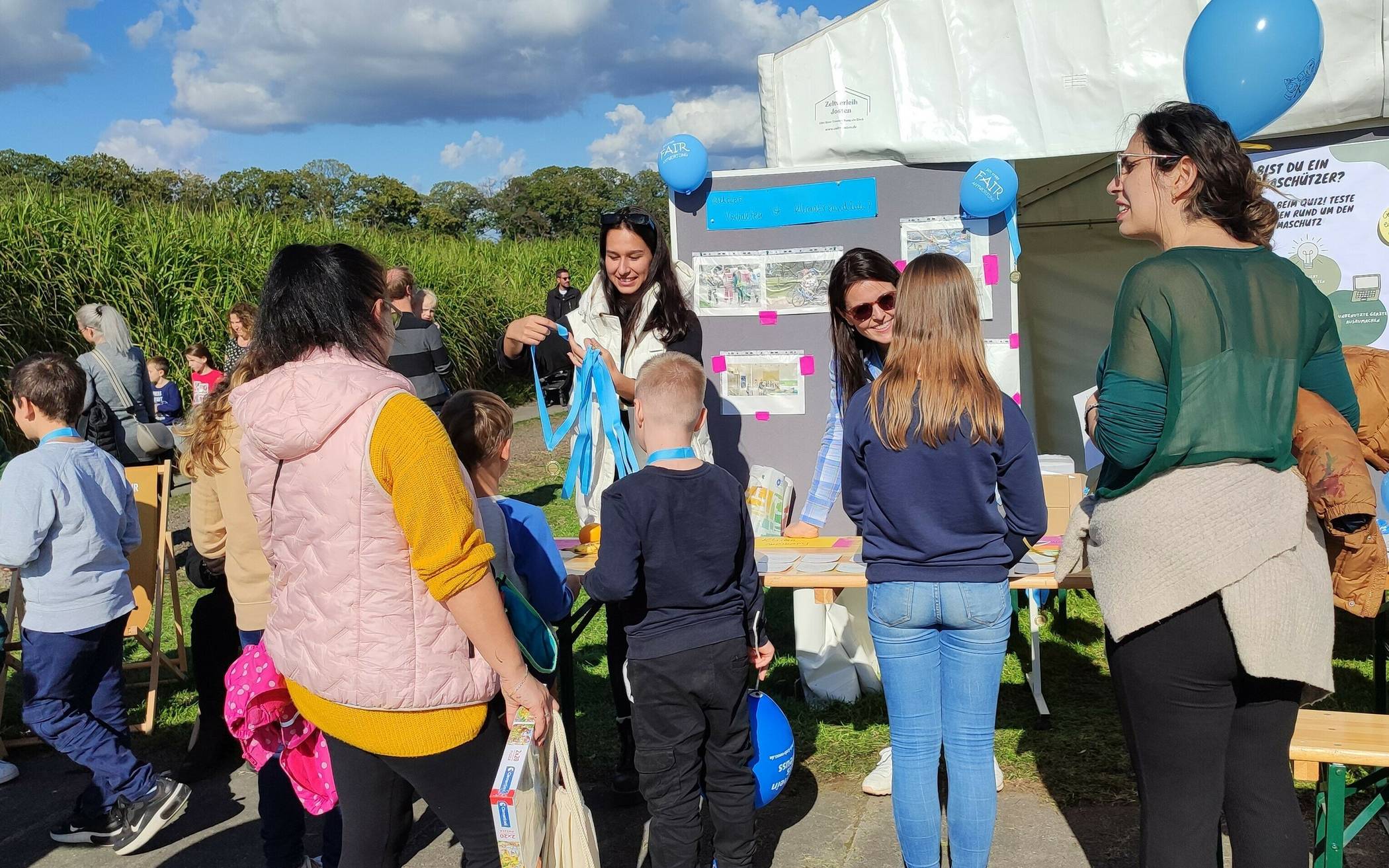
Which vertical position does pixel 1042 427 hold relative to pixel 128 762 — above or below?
above

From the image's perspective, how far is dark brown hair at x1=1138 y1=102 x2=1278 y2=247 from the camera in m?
1.91

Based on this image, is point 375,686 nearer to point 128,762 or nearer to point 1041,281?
point 128,762

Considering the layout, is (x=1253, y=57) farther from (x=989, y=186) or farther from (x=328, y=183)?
(x=328, y=183)

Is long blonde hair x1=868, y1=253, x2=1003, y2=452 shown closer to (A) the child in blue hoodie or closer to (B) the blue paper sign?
(A) the child in blue hoodie

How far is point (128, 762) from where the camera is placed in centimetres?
339

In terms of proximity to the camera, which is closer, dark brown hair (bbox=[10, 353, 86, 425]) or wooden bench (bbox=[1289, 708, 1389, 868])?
wooden bench (bbox=[1289, 708, 1389, 868])

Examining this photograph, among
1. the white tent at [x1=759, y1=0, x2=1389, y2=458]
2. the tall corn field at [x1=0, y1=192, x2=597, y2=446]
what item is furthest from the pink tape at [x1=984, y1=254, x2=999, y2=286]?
the tall corn field at [x1=0, y1=192, x2=597, y2=446]

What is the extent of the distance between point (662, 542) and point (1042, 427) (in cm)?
509

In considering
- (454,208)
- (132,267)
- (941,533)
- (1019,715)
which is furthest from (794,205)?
(454,208)

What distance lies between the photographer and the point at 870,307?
3.21 metres

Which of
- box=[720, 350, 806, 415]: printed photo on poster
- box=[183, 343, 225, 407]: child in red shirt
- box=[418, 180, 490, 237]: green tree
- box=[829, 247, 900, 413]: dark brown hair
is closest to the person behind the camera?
box=[829, 247, 900, 413]: dark brown hair

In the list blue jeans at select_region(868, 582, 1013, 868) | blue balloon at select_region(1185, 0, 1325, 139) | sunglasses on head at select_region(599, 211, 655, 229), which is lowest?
blue jeans at select_region(868, 582, 1013, 868)

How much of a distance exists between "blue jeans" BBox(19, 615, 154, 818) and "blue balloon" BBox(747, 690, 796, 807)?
218 centimetres

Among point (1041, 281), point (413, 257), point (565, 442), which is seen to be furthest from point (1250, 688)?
point (413, 257)
